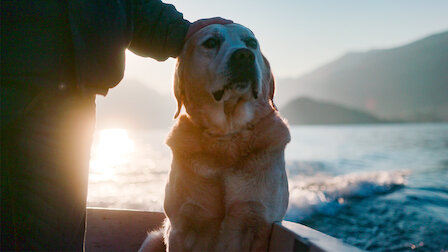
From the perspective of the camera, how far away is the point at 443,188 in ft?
27.5

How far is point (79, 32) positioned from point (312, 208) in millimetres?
6241

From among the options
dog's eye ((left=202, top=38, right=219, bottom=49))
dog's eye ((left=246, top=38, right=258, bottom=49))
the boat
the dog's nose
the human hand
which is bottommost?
the boat

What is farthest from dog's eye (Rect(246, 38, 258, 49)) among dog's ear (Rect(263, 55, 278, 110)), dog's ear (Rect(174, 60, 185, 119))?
dog's ear (Rect(174, 60, 185, 119))

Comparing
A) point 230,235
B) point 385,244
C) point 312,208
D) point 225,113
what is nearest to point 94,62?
point 225,113

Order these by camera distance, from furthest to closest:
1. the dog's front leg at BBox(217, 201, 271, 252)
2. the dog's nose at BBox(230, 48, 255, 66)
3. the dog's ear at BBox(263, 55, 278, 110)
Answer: the dog's ear at BBox(263, 55, 278, 110)
the dog's nose at BBox(230, 48, 255, 66)
the dog's front leg at BBox(217, 201, 271, 252)

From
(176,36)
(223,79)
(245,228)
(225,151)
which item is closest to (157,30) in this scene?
(176,36)

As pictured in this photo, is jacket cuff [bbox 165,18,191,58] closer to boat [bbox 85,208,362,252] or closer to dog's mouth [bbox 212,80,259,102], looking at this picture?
dog's mouth [bbox 212,80,259,102]

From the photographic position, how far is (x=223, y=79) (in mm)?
2131

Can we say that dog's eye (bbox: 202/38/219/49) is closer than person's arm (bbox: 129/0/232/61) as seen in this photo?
No

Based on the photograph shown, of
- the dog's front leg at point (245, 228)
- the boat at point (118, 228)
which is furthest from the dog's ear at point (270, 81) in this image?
the boat at point (118, 228)

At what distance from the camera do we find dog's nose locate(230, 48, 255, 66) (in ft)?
6.83

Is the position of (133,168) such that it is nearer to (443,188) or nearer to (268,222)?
(443,188)

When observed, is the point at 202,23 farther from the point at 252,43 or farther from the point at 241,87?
the point at 241,87

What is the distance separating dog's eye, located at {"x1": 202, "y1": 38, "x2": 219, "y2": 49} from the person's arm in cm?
13
